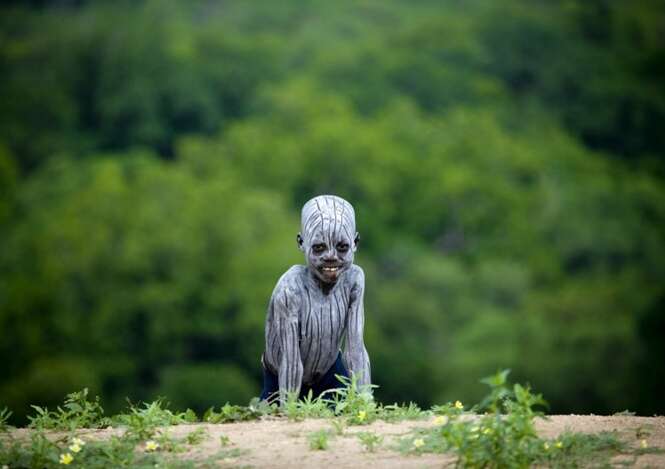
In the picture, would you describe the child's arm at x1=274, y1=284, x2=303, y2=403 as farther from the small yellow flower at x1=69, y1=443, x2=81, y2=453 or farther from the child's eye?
the small yellow flower at x1=69, y1=443, x2=81, y2=453

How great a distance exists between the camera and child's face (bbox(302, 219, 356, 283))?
1234 cm

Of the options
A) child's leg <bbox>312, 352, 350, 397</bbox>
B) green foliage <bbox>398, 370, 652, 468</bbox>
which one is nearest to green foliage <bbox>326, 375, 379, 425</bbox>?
green foliage <bbox>398, 370, 652, 468</bbox>

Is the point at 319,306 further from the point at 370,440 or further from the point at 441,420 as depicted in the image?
the point at 370,440

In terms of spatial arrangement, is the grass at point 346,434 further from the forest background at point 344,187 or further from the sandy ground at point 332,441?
the forest background at point 344,187

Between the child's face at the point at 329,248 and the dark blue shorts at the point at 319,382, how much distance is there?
841 mm

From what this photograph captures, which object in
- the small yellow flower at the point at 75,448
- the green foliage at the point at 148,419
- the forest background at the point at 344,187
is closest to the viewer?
the small yellow flower at the point at 75,448

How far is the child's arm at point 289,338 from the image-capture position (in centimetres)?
1248

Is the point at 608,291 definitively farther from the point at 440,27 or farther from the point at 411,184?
the point at 440,27

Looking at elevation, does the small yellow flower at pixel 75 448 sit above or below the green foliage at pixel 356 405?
below

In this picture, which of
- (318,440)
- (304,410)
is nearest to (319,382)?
(304,410)

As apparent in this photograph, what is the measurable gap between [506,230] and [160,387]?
27.6 metres

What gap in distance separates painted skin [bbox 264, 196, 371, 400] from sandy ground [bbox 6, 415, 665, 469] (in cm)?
110

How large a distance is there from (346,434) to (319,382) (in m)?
2.07

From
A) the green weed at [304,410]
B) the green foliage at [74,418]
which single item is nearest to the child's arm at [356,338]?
the green weed at [304,410]
